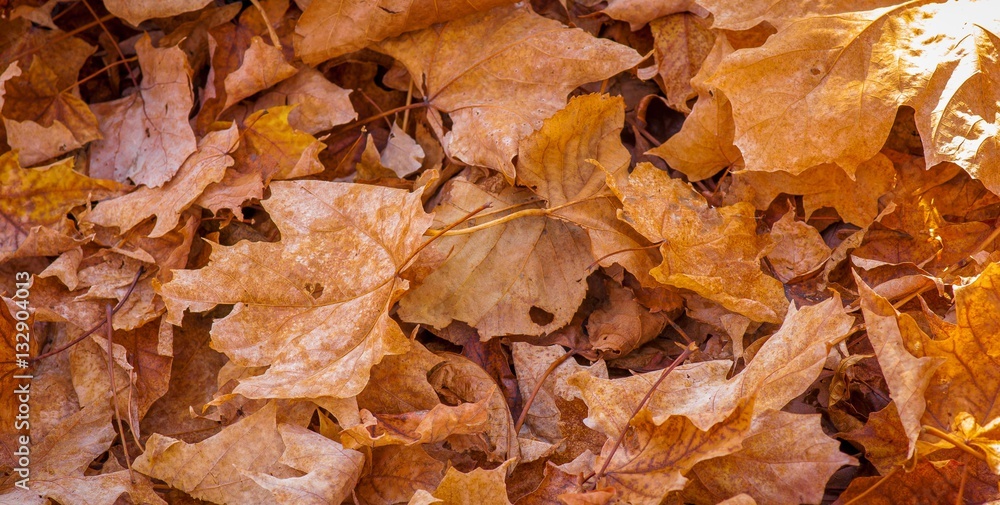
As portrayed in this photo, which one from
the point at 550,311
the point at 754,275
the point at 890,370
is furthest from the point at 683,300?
A: the point at 890,370

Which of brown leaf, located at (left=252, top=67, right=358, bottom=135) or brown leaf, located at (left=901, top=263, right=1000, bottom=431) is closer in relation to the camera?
brown leaf, located at (left=901, top=263, right=1000, bottom=431)

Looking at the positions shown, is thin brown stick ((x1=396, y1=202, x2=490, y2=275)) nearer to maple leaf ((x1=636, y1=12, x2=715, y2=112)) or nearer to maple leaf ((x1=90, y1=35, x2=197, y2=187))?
maple leaf ((x1=636, y1=12, x2=715, y2=112))

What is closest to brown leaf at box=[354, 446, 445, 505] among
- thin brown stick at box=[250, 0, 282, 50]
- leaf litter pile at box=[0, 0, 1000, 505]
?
leaf litter pile at box=[0, 0, 1000, 505]

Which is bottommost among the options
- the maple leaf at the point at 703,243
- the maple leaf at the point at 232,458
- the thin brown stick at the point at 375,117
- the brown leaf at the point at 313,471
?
the maple leaf at the point at 232,458

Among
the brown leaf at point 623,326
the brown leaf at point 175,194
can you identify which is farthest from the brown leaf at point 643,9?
the brown leaf at point 175,194

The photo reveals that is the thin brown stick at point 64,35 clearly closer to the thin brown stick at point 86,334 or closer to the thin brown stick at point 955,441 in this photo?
the thin brown stick at point 86,334

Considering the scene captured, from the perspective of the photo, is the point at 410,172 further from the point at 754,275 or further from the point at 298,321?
the point at 754,275

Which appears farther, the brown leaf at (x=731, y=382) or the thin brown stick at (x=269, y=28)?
the thin brown stick at (x=269, y=28)
